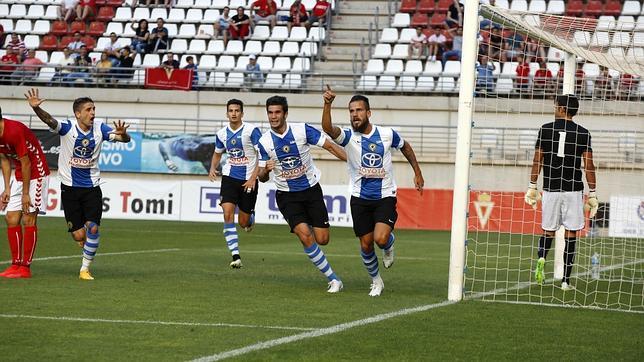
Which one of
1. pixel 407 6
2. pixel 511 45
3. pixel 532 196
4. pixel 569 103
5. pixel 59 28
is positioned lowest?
pixel 532 196

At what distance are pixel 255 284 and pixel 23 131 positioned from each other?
303 cm

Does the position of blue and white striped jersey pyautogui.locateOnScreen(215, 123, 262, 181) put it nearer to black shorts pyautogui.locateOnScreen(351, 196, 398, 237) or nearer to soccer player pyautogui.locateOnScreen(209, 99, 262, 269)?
soccer player pyautogui.locateOnScreen(209, 99, 262, 269)

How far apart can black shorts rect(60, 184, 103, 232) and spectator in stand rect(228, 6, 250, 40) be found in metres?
22.9

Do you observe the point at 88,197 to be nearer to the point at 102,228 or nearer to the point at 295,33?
the point at 102,228

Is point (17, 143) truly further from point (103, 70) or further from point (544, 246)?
point (103, 70)

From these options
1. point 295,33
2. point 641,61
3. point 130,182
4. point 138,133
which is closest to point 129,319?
point 641,61

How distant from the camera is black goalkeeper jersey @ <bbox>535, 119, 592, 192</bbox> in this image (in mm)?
12773

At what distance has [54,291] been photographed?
11375 mm

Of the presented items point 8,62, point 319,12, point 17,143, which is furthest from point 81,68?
point 17,143

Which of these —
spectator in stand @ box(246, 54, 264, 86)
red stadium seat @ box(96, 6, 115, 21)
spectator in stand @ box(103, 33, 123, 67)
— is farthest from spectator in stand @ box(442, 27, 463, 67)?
red stadium seat @ box(96, 6, 115, 21)

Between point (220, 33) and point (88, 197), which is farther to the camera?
point (220, 33)

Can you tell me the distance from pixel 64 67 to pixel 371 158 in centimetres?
2317

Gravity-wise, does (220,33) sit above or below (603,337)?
above

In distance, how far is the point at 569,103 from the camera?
41.7 ft
